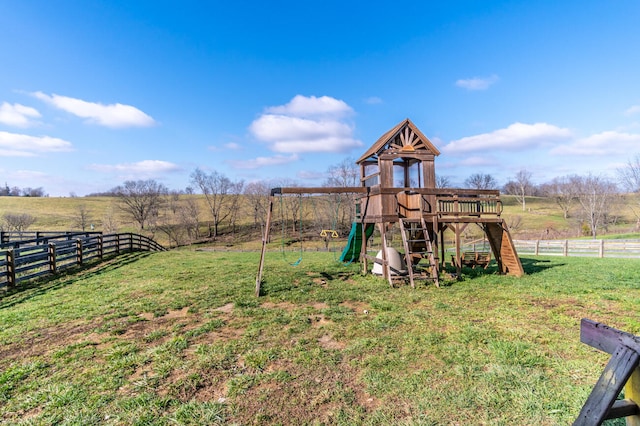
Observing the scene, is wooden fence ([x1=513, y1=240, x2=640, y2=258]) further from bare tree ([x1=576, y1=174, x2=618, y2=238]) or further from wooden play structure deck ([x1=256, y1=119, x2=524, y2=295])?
bare tree ([x1=576, y1=174, x2=618, y2=238])

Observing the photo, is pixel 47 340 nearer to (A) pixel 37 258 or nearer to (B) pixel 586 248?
(A) pixel 37 258

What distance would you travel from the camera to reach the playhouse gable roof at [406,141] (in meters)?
11.5

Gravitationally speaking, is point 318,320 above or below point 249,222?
below

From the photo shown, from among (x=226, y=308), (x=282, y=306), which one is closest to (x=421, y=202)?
(x=282, y=306)

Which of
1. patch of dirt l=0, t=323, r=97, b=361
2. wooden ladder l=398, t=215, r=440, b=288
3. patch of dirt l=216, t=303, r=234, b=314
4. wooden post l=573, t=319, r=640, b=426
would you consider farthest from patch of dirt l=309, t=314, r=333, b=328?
wooden post l=573, t=319, r=640, b=426

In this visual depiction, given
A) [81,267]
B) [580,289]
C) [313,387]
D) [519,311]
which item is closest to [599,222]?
[580,289]

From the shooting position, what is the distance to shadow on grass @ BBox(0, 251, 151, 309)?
28.5ft

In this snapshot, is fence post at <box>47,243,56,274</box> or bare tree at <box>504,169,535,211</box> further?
bare tree at <box>504,169,535,211</box>

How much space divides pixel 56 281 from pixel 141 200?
41.5m

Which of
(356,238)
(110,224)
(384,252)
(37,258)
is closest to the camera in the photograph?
(384,252)

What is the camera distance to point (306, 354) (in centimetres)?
493

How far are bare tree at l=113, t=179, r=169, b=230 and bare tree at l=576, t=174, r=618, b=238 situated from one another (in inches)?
2421

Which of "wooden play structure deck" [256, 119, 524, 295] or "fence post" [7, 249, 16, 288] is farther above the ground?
"wooden play structure deck" [256, 119, 524, 295]

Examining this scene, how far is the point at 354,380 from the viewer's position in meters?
4.14
